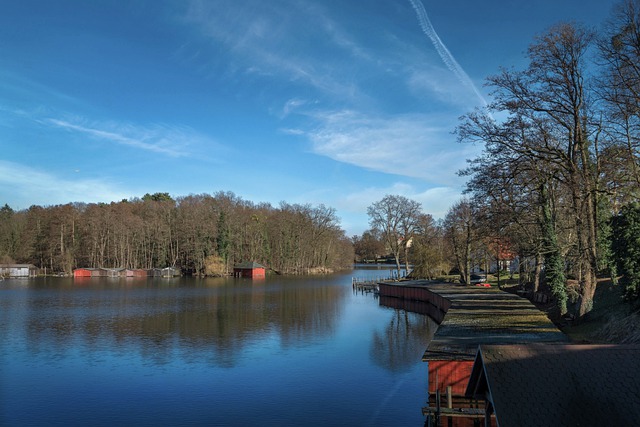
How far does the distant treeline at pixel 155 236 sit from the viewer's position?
106375 mm

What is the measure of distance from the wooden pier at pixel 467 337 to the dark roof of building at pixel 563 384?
19.4 feet

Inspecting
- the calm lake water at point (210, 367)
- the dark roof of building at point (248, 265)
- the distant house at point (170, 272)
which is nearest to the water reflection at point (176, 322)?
the calm lake water at point (210, 367)

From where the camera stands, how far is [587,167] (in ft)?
81.3

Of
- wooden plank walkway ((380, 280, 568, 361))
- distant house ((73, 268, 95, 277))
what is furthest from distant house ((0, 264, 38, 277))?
wooden plank walkway ((380, 280, 568, 361))

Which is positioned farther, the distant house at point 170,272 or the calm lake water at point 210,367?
the distant house at point 170,272

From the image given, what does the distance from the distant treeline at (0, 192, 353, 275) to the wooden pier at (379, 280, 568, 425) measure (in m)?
82.7

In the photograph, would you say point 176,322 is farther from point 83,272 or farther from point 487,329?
point 83,272

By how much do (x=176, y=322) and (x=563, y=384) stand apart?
3398 centimetres

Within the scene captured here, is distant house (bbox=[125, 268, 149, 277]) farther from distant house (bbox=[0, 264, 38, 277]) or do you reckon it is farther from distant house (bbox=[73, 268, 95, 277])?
distant house (bbox=[0, 264, 38, 277])

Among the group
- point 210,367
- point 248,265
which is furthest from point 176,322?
point 248,265

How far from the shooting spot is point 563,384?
7598 millimetres

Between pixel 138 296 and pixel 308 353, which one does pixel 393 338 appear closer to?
pixel 308 353

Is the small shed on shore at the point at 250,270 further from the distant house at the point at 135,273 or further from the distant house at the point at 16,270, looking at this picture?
the distant house at the point at 16,270

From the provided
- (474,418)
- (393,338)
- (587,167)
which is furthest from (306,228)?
(474,418)
